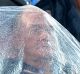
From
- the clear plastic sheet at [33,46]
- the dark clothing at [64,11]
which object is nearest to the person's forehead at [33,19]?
the clear plastic sheet at [33,46]

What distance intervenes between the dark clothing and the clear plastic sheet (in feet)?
1.57

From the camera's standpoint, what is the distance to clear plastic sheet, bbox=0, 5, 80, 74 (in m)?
0.72

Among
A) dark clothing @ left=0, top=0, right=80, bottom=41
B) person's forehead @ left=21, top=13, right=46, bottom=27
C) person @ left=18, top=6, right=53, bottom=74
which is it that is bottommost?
dark clothing @ left=0, top=0, right=80, bottom=41

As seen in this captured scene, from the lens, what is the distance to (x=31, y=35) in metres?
0.76

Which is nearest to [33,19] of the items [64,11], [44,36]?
[44,36]

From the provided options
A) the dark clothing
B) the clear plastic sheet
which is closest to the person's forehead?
the clear plastic sheet

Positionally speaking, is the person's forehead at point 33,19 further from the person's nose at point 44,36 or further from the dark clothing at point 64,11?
the dark clothing at point 64,11

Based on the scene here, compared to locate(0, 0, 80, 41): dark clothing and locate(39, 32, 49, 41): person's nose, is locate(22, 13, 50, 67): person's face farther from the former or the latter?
locate(0, 0, 80, 41): dark clothing

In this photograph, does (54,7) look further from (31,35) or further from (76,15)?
(31,35)

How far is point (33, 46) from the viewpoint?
2.46ft

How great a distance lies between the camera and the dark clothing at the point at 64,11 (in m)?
1.30

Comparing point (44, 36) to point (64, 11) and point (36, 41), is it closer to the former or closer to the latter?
point (36, 41)

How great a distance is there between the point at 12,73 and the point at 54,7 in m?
0.76

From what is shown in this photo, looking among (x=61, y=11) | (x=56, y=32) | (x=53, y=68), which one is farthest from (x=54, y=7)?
(x=53, y=68)
